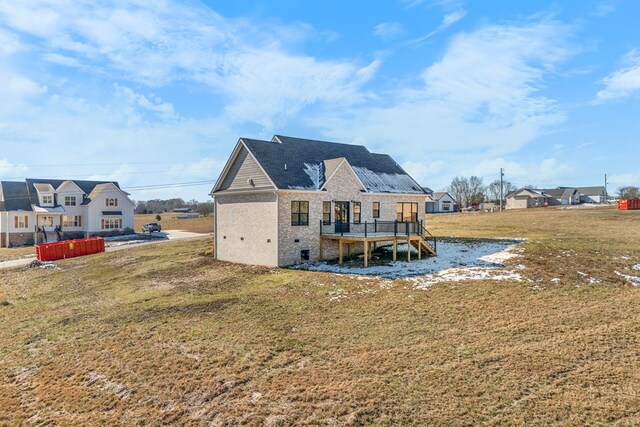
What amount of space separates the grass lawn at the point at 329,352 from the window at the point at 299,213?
4435mm

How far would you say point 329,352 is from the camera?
10477 millimetres

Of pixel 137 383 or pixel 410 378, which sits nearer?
pixel 410 378

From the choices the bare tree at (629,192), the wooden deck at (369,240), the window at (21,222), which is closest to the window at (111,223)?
the window at (21,222)

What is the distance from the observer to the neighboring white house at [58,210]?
145 ft

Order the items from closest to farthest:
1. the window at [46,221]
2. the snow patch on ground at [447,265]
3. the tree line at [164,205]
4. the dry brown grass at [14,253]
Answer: the snow patch on ground at [447,265] < the dry brown grass at [14,253] < the window at [46,221] < the tree line at [164,205]

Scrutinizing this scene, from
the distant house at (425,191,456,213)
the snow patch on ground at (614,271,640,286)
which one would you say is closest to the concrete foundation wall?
the snow patch on ground at (614,271,640,286)

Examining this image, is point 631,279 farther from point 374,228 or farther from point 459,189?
point 459,189

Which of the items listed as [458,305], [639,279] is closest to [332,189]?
[458,305]

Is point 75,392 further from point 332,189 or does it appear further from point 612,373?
point 332,189

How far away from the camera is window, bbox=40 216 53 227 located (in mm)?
45625

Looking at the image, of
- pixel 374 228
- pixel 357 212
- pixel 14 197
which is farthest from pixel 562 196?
pixel 14 197

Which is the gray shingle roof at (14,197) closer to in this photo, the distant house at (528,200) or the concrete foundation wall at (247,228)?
the concrete foundation wall at (247,228)

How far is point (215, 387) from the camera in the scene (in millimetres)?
8945

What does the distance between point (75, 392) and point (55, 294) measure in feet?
41.4
